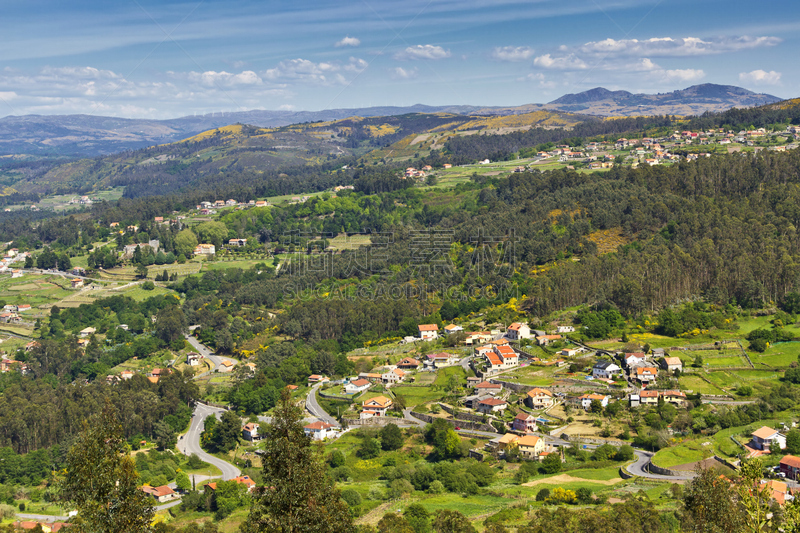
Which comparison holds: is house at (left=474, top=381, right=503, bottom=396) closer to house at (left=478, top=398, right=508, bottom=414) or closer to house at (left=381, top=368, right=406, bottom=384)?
house at (left=478, top=398, right=508, bottom=414)

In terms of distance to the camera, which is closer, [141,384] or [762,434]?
[762,434]

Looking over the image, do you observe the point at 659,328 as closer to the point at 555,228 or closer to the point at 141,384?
the point at 555,228

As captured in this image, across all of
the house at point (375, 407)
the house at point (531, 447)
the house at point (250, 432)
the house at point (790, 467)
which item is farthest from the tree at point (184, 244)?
the house at point (790, 467)

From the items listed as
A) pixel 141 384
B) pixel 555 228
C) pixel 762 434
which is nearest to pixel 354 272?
pixel 555 228

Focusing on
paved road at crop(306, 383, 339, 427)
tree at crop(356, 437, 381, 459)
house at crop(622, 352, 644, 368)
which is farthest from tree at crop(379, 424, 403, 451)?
house at crop(622, 352, 644, 368)

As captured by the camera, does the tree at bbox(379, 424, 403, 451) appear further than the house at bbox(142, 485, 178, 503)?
Yes

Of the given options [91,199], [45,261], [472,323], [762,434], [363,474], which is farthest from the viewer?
[91,199]

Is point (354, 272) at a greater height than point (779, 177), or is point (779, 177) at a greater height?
point (779, 177)
